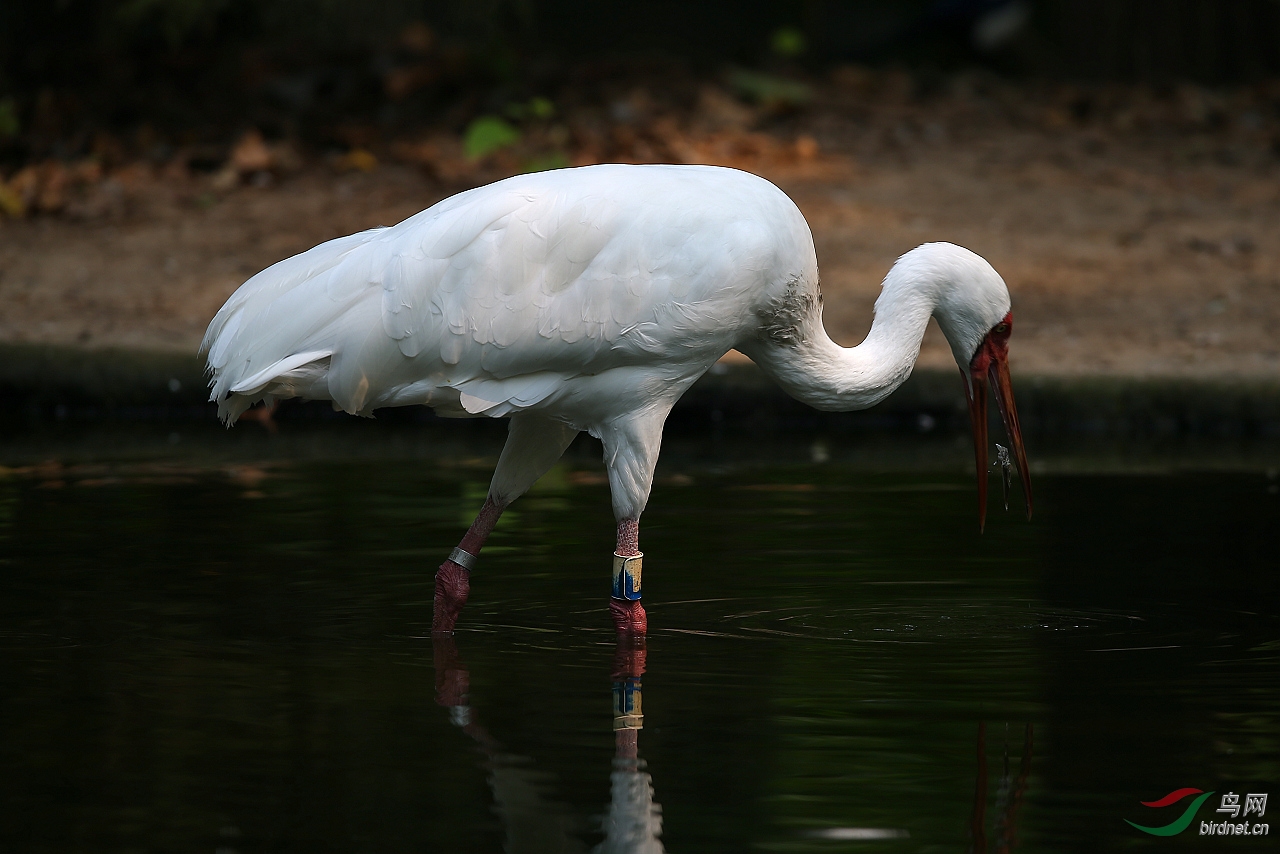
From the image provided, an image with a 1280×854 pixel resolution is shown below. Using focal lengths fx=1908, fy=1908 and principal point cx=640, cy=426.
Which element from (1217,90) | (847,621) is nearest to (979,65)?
(1217,90)

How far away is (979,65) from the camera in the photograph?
745 inches

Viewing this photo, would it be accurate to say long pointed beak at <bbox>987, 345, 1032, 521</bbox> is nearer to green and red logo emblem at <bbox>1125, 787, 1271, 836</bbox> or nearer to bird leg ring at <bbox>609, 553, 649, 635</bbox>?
bird leg ring at <bbox>609, 553, 649, 635</bbox>

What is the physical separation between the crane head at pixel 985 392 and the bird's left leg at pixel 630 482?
1.20 metres

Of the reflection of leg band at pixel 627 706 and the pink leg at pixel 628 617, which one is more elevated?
the pink leg at pixel 628 617

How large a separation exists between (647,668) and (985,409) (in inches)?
70.9

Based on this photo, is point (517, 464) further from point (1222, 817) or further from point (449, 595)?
point (1222, 817)

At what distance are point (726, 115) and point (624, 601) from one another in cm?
932

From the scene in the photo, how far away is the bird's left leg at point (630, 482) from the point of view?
6.10 m

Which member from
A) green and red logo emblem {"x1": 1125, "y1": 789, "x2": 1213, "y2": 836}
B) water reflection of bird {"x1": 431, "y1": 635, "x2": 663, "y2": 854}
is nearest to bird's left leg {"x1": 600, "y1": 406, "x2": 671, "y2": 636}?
water reflection of bird {"x1": 431, "y1": 635, "x2": 663, "y2": 854}

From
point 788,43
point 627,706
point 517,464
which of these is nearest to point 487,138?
point 788,43

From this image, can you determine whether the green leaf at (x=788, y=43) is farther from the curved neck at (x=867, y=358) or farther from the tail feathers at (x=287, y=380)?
the tail feathers at (x=287, y=380)

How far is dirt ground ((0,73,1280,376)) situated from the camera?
37.6ft

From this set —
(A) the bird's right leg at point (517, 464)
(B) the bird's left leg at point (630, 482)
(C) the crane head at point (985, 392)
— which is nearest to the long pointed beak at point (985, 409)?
(C) the crane head at point (985, 392)

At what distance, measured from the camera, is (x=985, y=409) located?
22.2 feet
